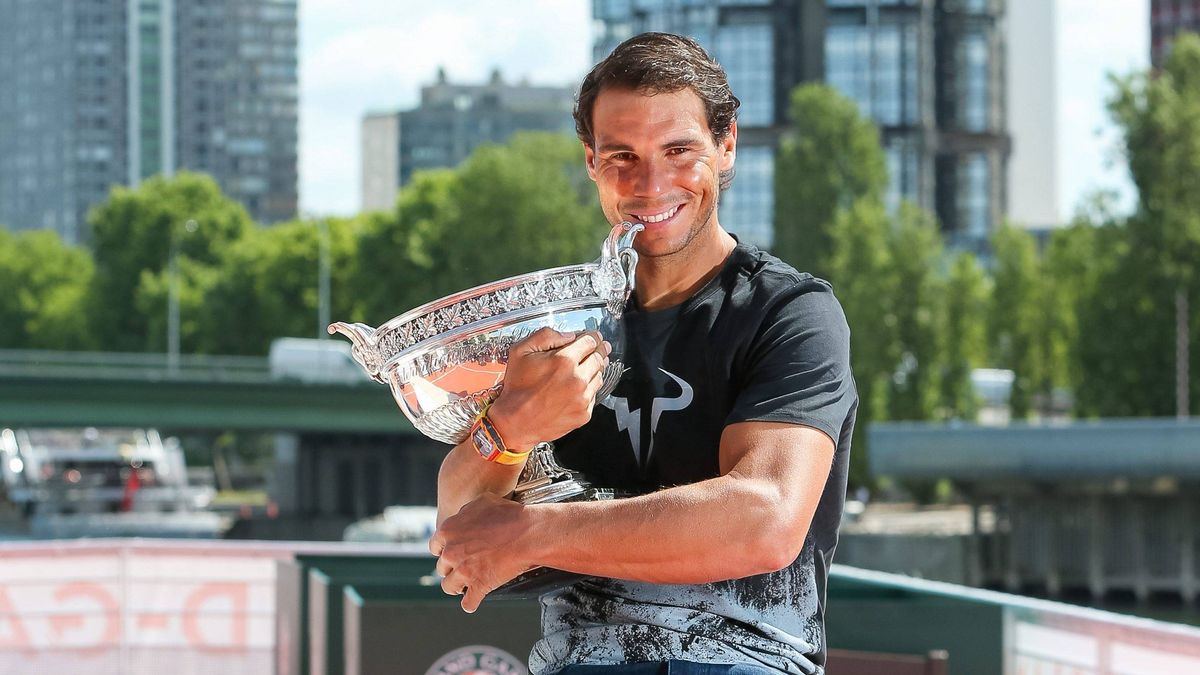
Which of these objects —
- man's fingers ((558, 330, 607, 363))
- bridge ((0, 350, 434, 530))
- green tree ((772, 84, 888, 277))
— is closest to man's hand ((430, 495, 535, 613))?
man's fingers ((558, 330, 607, 363))

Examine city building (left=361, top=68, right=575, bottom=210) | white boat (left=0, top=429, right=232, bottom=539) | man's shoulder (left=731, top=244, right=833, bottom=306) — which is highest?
city building (left=361, top=68, right=575, bottom=210)

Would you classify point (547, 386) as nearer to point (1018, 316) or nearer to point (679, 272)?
point (679, 272)

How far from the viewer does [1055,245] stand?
154ft

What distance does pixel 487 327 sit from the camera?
236 centimetres

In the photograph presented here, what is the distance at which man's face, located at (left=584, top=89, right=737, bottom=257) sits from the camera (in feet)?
8.12

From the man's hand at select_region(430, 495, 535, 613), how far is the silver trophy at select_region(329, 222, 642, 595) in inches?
2.8

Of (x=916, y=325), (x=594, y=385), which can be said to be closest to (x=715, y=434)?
(x=594, y=385)

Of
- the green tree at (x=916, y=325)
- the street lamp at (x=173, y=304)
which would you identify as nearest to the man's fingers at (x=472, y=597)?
the green tree at (x=916, y=325)

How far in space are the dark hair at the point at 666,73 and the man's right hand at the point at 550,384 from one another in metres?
0.37

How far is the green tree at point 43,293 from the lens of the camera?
7281cm

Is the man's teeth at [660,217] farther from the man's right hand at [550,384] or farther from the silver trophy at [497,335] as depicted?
the man's right hand at [550,384]

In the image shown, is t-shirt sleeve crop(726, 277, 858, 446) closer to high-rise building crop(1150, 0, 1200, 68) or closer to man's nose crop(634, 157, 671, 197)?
man's nose crop(634, 157, 671, 197)

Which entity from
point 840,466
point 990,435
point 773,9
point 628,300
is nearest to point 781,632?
point 840,466

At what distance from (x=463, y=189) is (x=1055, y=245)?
791 inches
